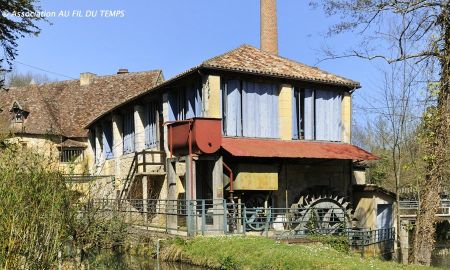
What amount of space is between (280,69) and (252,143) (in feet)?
10.8

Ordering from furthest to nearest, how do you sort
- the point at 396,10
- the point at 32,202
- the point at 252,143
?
the point at 252,143, the point at 396,10, the point at 32,202

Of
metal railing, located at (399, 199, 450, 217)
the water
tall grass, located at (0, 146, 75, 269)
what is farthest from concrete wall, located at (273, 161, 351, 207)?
tall grass, located at (0, 146, 75, 269)

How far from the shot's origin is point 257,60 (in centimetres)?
2022

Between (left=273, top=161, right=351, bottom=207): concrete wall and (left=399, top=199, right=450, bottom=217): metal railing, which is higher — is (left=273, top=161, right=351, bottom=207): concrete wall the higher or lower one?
the higher one

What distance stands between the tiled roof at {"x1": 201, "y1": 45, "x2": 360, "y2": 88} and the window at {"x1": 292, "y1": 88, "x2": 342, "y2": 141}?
616 mm

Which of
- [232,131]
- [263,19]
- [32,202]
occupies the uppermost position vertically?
[263,19]

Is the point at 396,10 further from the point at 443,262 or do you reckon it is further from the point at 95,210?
the point at 443,262

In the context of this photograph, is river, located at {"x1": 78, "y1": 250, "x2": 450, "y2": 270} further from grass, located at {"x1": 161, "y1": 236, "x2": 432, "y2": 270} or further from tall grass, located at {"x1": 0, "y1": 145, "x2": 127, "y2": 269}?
tall grass, located at {"x1": 0, "y1": 145, "x2": 127, "y2": 269}

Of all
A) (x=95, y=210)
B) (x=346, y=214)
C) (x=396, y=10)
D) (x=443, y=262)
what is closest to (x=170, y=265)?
(x=95, y=210)

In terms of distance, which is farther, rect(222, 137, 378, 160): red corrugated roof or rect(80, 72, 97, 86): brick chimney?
rect(80, 72, 97, 86): brick chimney

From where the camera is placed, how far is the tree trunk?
45.3ft

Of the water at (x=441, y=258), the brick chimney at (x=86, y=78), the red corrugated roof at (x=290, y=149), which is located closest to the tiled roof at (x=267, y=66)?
the red corrugated roof at (x=290, y=149)

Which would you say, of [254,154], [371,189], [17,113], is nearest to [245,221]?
[254,154]

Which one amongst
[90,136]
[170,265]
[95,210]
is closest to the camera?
[95,210]
